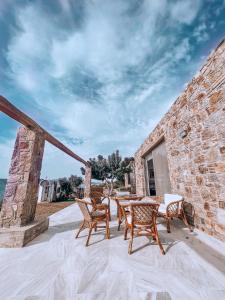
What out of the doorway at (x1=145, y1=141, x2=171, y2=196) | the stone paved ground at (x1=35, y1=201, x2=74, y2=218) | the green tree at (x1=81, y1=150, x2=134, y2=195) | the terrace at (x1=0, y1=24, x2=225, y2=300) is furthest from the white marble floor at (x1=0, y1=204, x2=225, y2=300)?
the green tree at (x1=81, y1=150, x2=134, y2=195)

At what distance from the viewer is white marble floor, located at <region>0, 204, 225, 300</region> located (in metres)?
1.27

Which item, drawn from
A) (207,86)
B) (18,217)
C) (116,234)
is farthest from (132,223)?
(207,86)

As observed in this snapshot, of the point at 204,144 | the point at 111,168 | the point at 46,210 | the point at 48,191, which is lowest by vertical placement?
the point at 46,210

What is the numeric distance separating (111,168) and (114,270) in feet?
43.4

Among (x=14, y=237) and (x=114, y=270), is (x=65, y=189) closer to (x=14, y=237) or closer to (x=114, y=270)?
(x=14, y=237)

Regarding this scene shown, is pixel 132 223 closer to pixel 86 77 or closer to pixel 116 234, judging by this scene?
pixel 116 234

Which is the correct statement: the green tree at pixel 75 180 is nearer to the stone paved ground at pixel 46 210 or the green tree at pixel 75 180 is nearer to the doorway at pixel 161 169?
the stone paved ground at pixel 46 210

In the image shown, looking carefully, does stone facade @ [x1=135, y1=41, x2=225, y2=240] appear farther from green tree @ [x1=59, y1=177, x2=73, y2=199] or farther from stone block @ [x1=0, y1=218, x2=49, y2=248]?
green tree @ [x1=59, y1=177, x2=73, y2=199]

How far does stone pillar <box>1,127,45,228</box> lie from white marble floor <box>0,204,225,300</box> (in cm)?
54

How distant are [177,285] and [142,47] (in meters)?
5.45

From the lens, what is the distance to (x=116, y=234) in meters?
2.74

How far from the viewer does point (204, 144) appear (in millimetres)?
2631

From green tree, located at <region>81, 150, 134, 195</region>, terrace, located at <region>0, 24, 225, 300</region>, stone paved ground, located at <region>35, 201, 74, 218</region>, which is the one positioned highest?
green tree, located at <region>81, 150, 134, 195</region>

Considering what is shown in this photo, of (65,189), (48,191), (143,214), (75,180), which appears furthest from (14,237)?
(75,180)
